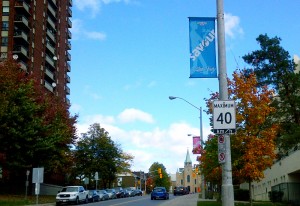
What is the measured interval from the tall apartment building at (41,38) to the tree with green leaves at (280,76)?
2953 cm

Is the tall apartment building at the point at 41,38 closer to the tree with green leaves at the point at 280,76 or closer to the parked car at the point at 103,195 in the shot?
the parked car at the point at 103,195

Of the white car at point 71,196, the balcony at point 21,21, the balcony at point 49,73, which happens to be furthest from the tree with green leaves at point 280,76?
the balcony at point 49,73

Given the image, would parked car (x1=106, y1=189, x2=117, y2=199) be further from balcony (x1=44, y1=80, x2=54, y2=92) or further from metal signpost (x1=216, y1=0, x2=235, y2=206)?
metal signpost (x1=216, y1=0, x2=235, y2=206)

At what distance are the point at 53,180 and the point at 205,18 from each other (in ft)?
187

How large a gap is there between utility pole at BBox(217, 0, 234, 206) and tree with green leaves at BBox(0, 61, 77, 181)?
86.0 feet

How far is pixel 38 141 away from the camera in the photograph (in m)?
38.7

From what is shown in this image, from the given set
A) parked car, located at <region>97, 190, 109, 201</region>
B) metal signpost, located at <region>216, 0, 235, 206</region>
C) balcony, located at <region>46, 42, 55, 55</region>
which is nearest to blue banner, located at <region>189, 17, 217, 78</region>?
metal signpost, located at <region>216, 0, 235, 206</region>

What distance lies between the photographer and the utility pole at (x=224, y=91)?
35.2ft

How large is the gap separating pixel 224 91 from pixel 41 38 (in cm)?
6534

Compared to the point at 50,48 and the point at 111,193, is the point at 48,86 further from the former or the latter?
the point at 111,193

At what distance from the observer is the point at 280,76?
122 ft

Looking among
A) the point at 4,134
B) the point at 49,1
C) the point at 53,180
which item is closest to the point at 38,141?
the point at 4,134

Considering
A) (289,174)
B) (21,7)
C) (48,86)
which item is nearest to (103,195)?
(289,174)

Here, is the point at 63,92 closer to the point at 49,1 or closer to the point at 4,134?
the point at 49,1
